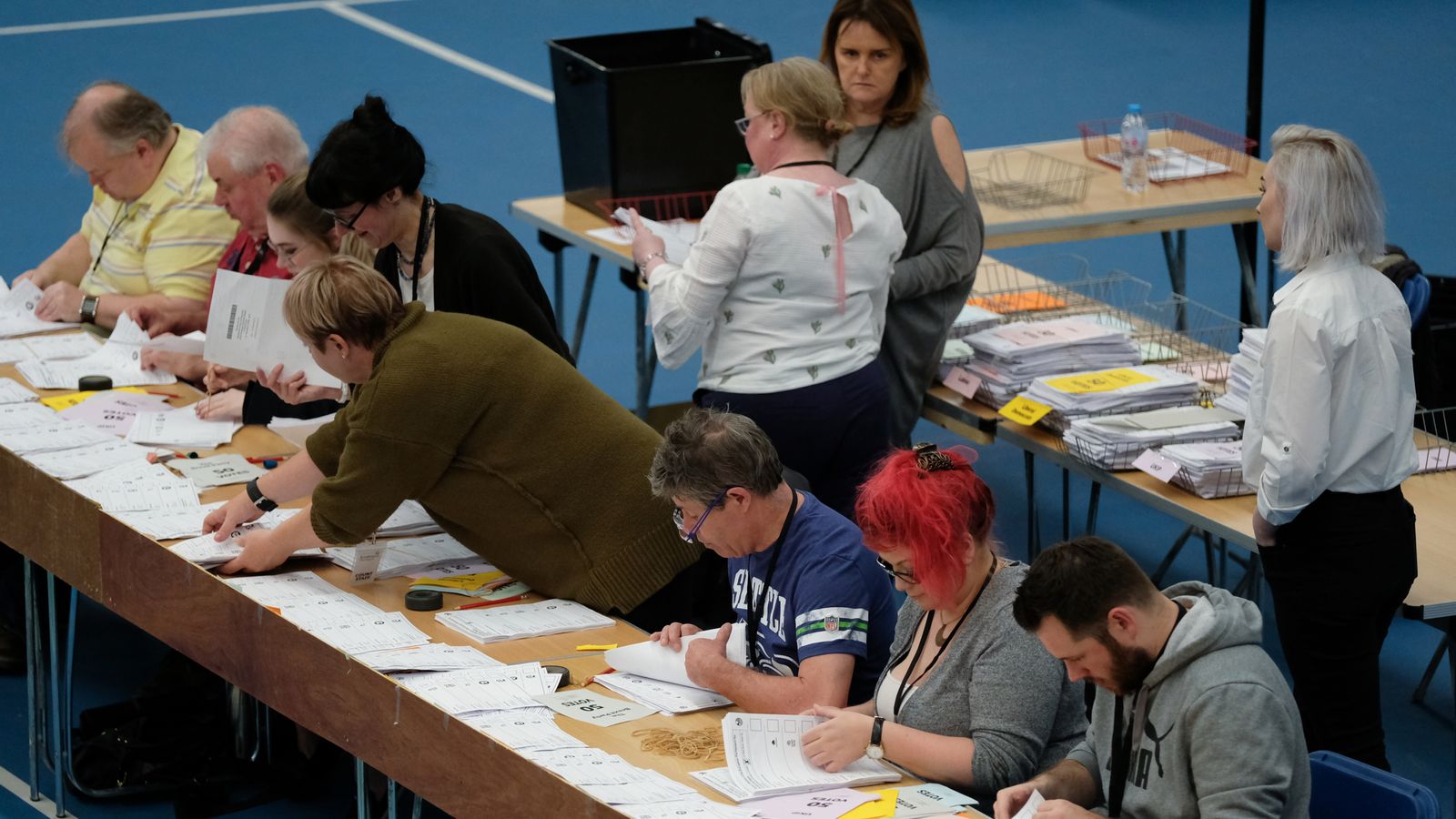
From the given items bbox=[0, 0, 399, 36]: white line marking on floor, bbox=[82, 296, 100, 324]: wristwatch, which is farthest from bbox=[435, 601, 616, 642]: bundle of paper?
bbox=[0, 0, 399, 36]: white line marking on floor

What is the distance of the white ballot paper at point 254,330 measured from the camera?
163 inches

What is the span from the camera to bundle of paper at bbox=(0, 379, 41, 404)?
15.1ft

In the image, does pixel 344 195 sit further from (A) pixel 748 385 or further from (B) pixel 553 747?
(B) pixel 553 747

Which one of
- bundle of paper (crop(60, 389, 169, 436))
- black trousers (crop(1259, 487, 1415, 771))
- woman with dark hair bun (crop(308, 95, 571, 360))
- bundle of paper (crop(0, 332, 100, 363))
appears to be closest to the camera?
black trousers (crop(1259, 487, 1415, 771))

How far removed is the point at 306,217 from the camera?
411cm

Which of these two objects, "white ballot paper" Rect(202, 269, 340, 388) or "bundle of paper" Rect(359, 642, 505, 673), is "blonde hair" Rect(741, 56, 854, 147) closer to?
"white ballot paper" Rect(202, 269, 340, 388)

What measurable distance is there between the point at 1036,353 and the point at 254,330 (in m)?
2.03

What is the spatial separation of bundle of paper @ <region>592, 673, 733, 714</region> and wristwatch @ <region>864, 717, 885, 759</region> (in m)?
0.35

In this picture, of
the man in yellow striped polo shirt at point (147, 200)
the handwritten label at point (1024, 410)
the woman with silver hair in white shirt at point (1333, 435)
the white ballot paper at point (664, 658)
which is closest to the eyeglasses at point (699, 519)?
the white ballot paper at point (664, 658)

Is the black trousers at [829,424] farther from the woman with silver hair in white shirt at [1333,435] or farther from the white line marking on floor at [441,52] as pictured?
the white line marking on floor at [441,52]

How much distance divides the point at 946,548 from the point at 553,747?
72 cm

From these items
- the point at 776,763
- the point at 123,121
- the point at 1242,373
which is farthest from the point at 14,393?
the point at 1242,373

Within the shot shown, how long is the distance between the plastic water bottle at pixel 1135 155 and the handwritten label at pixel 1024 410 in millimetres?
1567

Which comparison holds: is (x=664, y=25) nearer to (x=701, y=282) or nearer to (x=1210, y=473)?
(x=701, y=282)
